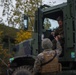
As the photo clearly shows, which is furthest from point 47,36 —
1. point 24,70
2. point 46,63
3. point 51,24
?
point 46,63

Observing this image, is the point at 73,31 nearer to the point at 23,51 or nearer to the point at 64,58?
the point at 64,58

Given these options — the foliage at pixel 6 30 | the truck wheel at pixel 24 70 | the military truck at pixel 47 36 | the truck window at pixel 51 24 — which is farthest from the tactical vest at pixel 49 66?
the foliage at pixel 6 30

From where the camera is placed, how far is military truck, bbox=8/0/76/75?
8688 mm

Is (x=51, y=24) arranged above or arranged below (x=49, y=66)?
above

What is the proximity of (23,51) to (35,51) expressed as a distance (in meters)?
0.71

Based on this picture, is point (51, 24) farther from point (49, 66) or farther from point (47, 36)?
point (49, 66)

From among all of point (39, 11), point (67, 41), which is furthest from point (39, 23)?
point (67, 41)

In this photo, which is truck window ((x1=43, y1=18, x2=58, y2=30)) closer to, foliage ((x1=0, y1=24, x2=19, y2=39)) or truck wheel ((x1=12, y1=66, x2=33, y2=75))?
truck wheel ((x1=12, y1=66, x2=33, y2=75))

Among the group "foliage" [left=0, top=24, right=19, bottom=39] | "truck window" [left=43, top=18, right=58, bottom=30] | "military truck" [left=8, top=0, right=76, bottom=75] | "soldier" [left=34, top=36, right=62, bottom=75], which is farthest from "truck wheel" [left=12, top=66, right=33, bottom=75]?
"foliage" [left=0, top=24, right=19, bottom=39]

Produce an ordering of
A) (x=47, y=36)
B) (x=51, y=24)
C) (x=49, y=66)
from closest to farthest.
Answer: (x=49, y=66)
(x=51, y=24)
(x=47, y=36)

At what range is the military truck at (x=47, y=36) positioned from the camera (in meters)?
8.69

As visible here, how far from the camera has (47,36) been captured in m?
9.27

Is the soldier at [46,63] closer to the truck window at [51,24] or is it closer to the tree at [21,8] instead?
the truck window at [51,24]

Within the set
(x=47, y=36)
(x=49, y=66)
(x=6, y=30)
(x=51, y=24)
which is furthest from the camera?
(x=6, y=30)
